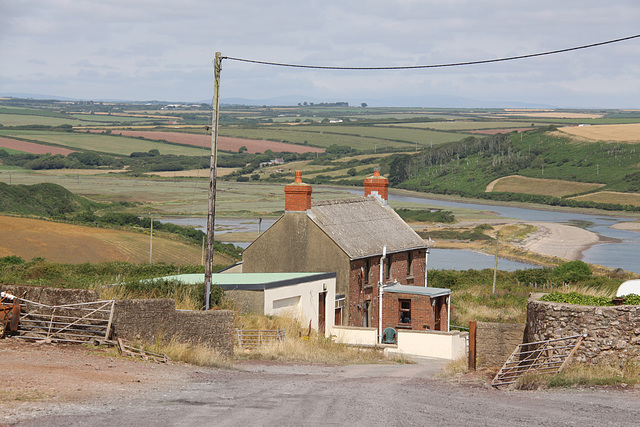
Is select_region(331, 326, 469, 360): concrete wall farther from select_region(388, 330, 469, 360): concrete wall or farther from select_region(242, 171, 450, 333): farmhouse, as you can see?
select_region(242, 171, 450, 333): farmhouse

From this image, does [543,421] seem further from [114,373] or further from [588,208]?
[588,208]

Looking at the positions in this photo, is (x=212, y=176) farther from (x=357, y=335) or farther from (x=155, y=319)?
(x=357, y=335)

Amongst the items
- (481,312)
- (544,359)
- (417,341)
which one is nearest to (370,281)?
(417,341)

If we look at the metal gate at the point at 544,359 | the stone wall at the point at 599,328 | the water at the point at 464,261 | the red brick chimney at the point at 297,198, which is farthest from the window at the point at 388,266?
the water at the point at 464,261

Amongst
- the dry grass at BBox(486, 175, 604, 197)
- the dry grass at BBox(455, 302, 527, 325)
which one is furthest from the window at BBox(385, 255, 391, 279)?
the dry grass at BBox(486, 175, 604, 197)

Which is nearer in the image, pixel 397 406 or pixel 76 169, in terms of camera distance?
pixel 397 406

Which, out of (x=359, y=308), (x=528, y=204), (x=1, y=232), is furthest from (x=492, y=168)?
(x=359, y=308)

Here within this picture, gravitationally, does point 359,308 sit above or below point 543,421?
below

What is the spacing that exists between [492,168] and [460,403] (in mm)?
177177

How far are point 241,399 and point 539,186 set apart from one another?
524 feet

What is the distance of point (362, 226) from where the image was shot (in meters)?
42.3

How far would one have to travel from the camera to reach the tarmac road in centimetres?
1212

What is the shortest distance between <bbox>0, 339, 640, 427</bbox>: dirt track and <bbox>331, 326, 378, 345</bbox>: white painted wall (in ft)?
51.0

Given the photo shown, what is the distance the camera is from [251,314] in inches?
1166
